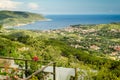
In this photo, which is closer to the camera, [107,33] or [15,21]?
[107,33]

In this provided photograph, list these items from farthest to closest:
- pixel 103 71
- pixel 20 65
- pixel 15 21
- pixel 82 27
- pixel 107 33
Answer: pixel 15 21 → pixel 82 27 → pixel 107 33 → pixel 20 65 → pixel 103 71

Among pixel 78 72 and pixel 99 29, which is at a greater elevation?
pixel 78 72

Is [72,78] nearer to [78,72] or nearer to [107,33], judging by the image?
[78,72]

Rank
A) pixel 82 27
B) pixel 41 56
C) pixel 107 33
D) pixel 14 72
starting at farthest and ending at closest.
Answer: pixel 82 27 < pixel 107 33 < pixel 41 56 < pixel 14 72

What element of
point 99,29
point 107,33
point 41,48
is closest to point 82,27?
point 99,29

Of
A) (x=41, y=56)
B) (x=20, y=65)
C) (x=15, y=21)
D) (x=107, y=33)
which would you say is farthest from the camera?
(x=15, y=21)

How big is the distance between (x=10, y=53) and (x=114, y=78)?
15.0 feet

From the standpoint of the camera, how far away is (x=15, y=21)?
18600 cm

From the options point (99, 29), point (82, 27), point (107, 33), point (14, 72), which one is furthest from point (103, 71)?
point (82, 27)

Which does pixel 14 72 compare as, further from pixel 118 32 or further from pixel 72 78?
pixel 118 32

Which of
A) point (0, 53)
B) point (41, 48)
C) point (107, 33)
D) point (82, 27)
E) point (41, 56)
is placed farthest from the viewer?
point (82, 27)

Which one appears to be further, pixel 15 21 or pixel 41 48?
pixel 15 21

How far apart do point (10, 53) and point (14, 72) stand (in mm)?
3788

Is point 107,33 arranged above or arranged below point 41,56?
below
